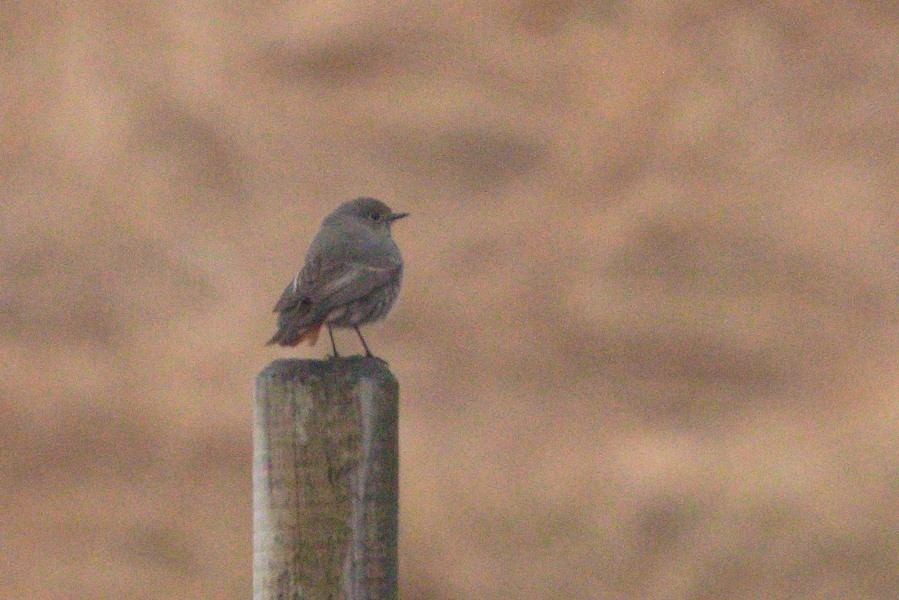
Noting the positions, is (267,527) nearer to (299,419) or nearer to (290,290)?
(299,419)

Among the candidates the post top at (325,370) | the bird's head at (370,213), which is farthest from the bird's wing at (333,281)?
the post top at (325,370)

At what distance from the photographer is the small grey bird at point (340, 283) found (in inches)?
198

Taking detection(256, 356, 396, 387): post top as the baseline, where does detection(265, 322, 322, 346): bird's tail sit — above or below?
above

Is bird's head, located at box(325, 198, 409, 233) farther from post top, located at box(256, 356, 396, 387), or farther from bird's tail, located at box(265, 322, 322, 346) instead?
post top, located at box(256, 356, 396, 387)

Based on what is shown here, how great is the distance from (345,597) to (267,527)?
12.3 inches

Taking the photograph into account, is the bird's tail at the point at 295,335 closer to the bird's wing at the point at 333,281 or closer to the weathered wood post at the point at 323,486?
the bird's wing at the point at 333,281

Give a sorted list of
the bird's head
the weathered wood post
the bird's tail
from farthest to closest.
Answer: the bird's head → the bird's tail → the weathered wood post

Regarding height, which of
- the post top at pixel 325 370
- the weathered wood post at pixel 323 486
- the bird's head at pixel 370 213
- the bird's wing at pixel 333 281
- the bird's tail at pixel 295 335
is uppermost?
the bird's head at pixel 370 213

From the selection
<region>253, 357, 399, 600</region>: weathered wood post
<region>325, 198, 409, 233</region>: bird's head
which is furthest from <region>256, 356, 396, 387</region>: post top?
<region>325, 198, 409, 233</region>: bird's head

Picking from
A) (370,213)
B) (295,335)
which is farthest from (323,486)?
(370,213)

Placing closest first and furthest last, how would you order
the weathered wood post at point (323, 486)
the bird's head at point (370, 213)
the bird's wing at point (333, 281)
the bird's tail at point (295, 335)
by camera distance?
the weathered wood post at point (323, 486)
the bird's tail at point (295, 335)
the bird's wing at point (333, 281)
the bird's head at point (370, 213)

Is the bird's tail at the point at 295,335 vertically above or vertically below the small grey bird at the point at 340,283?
below

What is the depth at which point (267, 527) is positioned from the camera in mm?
3609

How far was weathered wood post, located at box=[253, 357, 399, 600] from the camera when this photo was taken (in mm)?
3551
